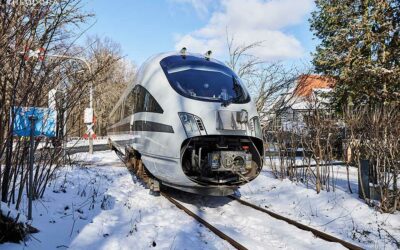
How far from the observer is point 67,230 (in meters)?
5.23

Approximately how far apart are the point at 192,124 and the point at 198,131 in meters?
0.18

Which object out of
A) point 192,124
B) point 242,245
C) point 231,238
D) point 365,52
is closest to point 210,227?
point 231,238

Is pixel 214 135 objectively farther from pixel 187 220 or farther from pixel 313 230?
pixel 313 230

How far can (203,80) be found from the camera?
7840 millimetres

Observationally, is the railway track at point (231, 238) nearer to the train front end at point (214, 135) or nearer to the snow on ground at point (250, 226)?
the snow on ground at point (250, 226)

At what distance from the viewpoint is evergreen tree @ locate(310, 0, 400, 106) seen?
1872 centimetres

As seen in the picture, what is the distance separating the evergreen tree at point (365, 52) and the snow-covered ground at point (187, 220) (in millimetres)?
11773

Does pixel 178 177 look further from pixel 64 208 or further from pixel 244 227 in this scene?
pixel 64 208

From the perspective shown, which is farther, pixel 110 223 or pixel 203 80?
pixel 203 80

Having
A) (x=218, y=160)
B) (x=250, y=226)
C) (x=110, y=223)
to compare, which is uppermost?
(x=218, y=160)

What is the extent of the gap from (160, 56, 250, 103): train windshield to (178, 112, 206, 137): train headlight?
0.48 meters

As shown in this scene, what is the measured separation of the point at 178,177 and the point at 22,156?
2.72 m

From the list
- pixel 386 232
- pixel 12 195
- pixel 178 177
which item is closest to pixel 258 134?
pixel 178 177

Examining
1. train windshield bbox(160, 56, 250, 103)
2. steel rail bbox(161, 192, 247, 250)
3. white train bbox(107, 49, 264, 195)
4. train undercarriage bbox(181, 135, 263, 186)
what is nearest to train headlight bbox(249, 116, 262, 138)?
white train bbox(107, 49, 264, 195)
